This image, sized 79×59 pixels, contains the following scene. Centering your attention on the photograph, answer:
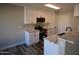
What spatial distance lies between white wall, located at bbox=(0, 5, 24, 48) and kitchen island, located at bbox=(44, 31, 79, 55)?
0.37 m

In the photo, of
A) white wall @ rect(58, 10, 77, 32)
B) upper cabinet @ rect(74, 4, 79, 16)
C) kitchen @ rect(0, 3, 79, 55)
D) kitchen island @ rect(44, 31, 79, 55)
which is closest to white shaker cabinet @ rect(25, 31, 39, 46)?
kitchen @ rect(0, 3, 79, 55)

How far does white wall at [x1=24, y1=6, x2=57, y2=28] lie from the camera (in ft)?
4.31

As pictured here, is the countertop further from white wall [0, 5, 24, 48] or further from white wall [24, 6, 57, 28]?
white wall [0, 5, 24, 48]

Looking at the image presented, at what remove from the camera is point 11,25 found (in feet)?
4.31

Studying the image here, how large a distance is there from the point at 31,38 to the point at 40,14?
356mm

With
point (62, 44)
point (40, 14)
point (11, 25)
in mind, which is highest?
point (40, 14)

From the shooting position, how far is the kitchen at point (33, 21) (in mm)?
1262

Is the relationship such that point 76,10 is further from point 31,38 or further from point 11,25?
point 11,25

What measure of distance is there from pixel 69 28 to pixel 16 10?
73 cm

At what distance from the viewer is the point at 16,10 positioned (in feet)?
4.22

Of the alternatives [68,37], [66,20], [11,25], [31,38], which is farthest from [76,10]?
[11,25]
